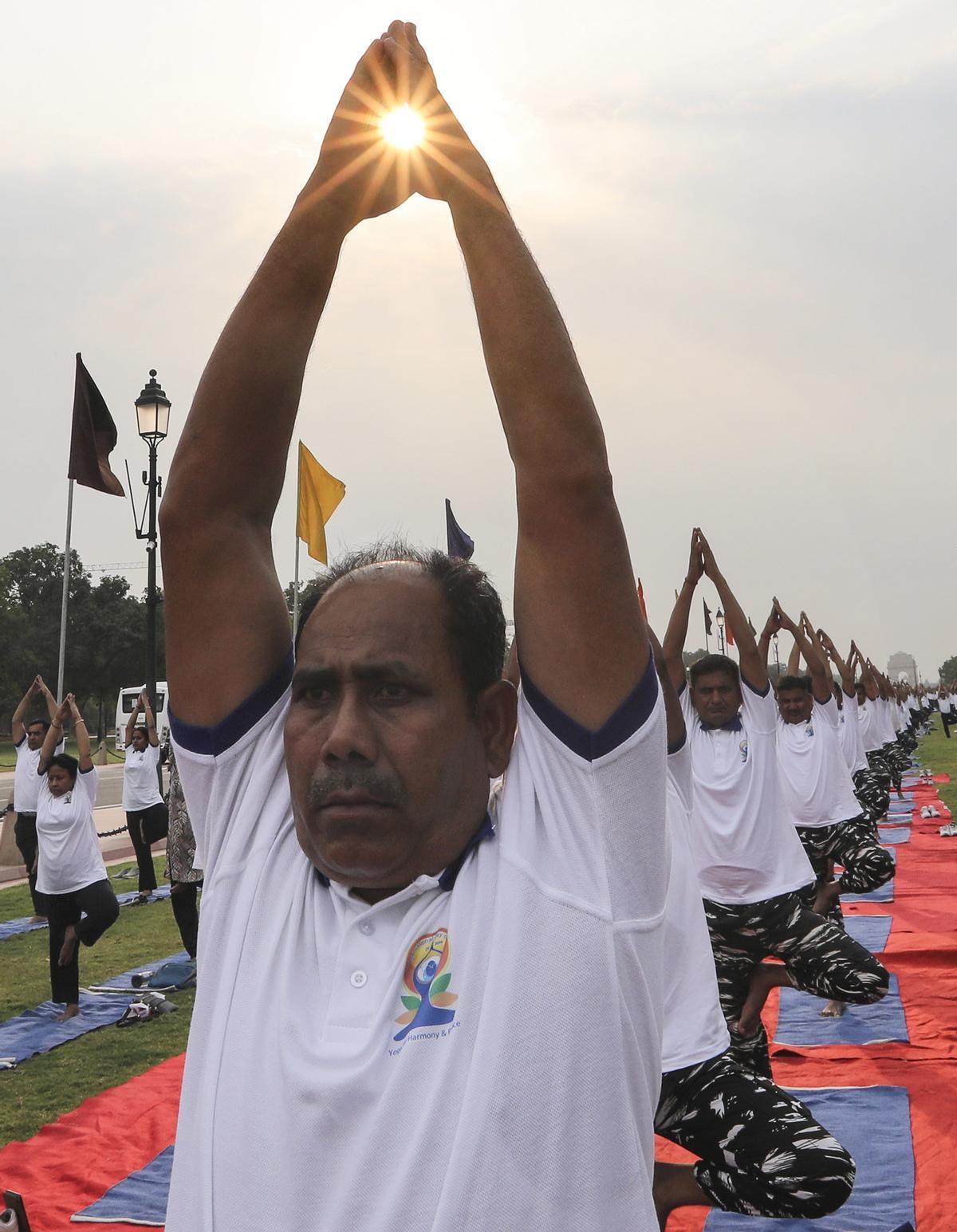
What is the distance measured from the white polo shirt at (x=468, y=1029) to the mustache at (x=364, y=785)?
131 millimetres

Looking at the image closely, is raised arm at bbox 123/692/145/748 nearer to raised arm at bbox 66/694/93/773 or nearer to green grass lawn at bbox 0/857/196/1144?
green grass lawn at bbox 0/857/196/1144

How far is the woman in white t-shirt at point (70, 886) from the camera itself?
886cm

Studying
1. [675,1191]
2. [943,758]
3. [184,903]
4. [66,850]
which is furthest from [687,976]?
[943,758]

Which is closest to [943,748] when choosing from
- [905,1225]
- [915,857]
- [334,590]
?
[915,857]

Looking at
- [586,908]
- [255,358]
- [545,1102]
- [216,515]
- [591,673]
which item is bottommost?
[545,1102]

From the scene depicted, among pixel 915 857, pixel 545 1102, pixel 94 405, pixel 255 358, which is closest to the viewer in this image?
pixel 545 1102

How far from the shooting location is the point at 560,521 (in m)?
1.51

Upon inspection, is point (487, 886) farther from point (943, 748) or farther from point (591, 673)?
point (943, 748)

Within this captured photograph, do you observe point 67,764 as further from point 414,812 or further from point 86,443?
point 414,812

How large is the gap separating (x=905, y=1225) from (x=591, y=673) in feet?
12.5

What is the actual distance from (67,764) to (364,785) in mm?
8833

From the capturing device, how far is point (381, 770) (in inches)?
61.8

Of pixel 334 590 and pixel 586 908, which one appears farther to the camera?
pixel 334 590

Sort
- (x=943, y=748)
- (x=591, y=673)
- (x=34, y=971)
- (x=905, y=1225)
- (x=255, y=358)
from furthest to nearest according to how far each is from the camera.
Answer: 1. (x=943, y=748)
2. (x=34, y=971)
3. (x=905, y=1225)
4. (x=255, y=358)
5. (x=591, y=673)
